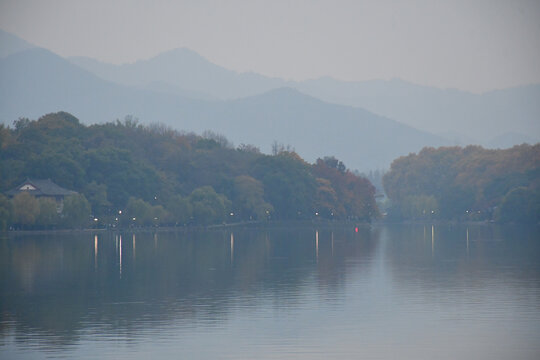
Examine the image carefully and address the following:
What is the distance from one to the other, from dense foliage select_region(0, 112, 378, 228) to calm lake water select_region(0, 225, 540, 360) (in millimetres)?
45286

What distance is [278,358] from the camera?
24625 mm

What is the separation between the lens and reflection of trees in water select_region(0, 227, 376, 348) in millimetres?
31344

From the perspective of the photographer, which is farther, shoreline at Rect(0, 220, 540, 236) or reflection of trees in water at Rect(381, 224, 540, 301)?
shoreline at Rect(0, 220, 540, 236)

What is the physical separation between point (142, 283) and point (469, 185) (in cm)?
13135

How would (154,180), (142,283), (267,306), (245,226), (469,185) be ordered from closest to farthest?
(267,306) → (142,283) → (154,180) → (245,226) → (469,185)

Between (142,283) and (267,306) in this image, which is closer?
(267,306)

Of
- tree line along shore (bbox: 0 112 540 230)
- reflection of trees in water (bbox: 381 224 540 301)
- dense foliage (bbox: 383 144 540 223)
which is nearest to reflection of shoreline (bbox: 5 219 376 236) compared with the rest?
tree line along shore (bbox: 0 112 540 230)

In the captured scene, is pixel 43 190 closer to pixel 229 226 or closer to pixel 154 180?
pixel 154 180

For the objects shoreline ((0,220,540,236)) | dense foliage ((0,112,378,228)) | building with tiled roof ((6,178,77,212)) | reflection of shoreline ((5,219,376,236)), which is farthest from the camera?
dense foliage ((0,112,378,228))

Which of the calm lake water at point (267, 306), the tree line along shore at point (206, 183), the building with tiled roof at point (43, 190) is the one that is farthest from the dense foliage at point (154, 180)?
the calm lake water at point (267, 306)

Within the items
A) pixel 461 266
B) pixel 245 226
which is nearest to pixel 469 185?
pixel 245 226

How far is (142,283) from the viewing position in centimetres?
4400

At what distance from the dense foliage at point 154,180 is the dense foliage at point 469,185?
19504 millimetres

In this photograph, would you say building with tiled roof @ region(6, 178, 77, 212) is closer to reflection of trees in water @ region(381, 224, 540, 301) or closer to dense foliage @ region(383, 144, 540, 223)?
reflection of trees in water @ region(381, 224, 540, 301)
